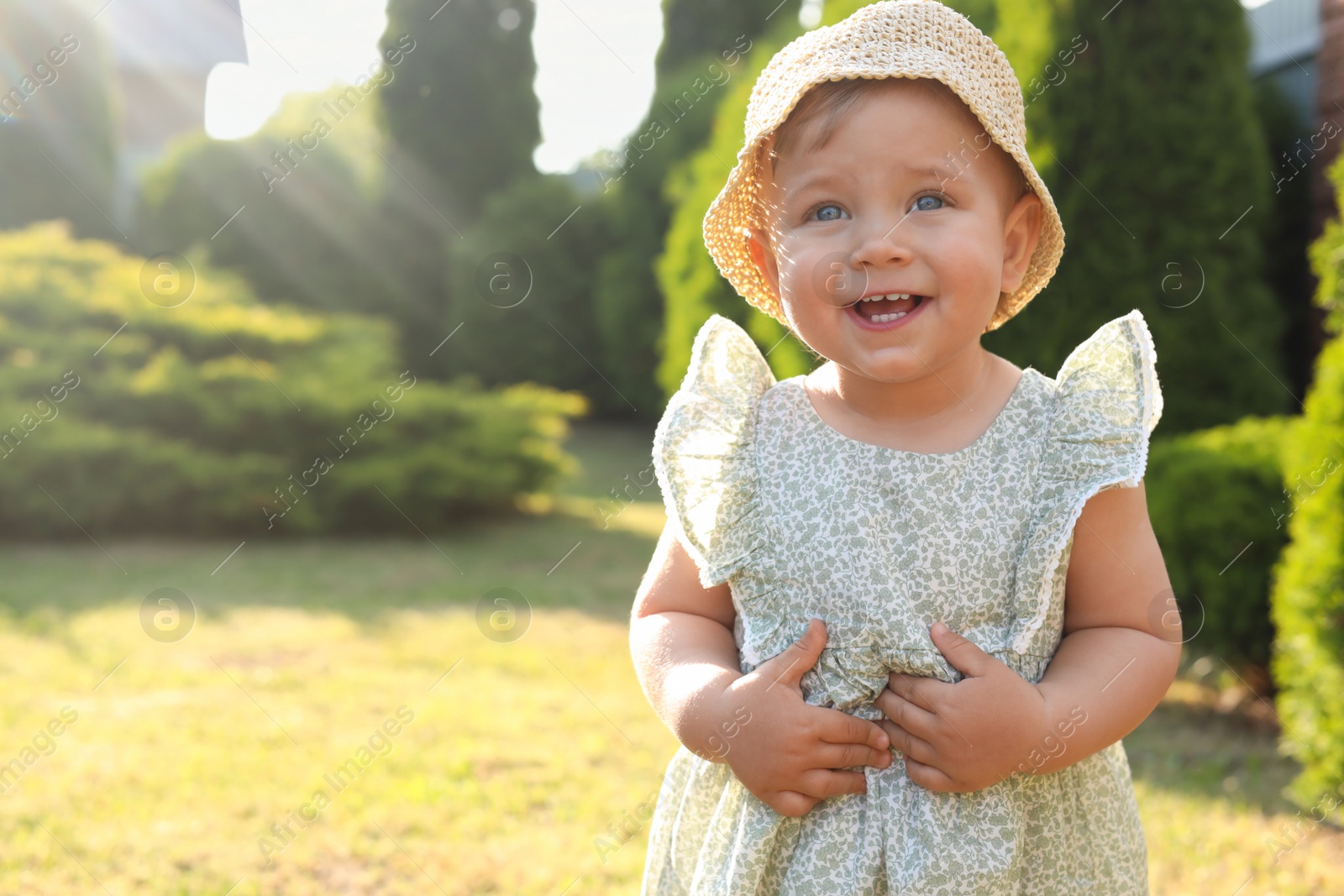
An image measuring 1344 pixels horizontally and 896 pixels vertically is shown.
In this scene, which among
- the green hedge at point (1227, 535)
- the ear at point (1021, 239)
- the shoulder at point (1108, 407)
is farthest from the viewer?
the green hedge at point (1227, 535)

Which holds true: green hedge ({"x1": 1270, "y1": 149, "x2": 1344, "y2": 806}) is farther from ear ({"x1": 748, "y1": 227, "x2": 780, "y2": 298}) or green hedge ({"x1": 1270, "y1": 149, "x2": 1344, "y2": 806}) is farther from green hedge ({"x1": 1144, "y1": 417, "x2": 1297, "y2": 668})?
ear ({"x1": 748, "y1": 227, "x2": 780, "y2": 298})

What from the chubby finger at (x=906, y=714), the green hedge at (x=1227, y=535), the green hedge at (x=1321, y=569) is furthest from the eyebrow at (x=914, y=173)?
the green hedge at (x=1227, y=535)

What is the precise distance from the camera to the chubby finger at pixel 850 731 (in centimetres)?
147

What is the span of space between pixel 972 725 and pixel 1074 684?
0.56 ft

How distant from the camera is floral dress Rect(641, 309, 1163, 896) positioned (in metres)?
1.49

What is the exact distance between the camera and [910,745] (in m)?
1.48

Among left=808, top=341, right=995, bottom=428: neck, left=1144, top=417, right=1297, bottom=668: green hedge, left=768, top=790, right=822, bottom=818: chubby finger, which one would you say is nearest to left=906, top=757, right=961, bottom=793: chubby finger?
left=768, top=790, right=822, bottom=818: chubby finger

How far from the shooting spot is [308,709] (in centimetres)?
475

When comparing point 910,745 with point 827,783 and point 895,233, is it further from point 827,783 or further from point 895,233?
point 895,233

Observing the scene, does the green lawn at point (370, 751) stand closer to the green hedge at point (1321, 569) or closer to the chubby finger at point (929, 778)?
the green hedge at point (1321, 569)

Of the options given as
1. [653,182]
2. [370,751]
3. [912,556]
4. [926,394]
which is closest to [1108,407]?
[926,394]

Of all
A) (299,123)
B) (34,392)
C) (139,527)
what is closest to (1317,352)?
(139,527)

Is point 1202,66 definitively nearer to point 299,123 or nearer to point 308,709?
point 308,709

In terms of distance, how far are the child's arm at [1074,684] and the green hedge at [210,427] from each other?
7579 mm
